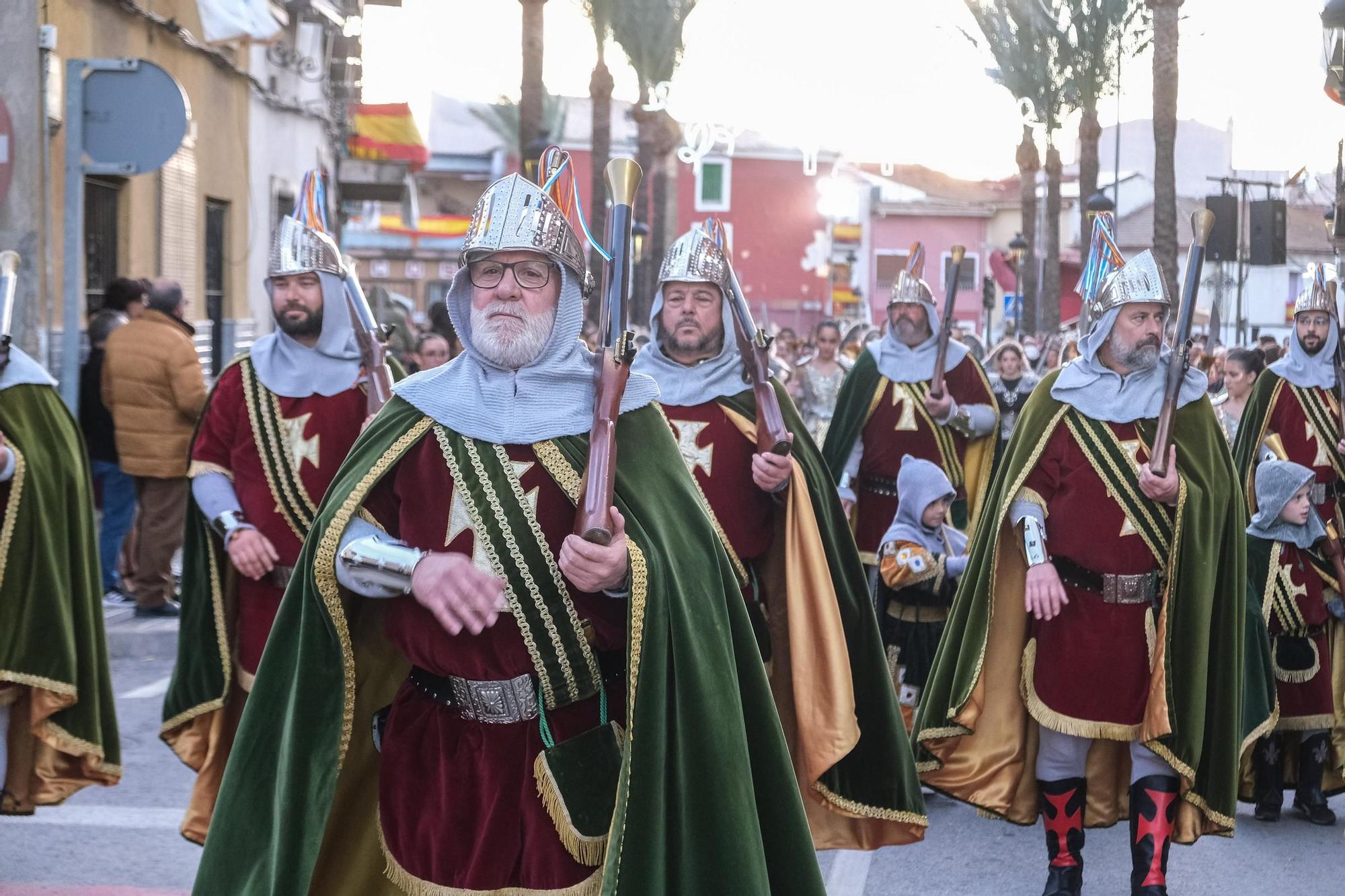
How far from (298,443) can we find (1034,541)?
235 cm

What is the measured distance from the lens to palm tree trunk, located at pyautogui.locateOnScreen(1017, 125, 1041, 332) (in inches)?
1318

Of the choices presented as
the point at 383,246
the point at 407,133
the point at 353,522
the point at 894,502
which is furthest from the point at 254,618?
the point at 383,246

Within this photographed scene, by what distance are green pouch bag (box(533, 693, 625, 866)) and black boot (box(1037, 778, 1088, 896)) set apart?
263 centimetres

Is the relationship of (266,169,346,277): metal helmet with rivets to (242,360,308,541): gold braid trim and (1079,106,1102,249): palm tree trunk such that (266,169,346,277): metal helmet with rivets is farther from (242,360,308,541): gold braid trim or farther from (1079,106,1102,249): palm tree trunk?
(1079,106,1102,249): palm tree trunk

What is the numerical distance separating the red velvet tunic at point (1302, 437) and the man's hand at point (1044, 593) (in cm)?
263

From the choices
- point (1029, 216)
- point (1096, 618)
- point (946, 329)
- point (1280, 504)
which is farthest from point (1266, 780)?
point (1029, 216)

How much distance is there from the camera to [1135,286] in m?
5.70

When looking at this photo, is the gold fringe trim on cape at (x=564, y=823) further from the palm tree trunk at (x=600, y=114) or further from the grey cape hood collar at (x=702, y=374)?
the palm tree trunk at (x=600, y=114)

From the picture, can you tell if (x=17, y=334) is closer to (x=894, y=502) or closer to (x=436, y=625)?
(x=894, y=502)

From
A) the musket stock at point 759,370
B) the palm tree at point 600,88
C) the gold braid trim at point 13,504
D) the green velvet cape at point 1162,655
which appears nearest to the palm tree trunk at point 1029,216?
the palm tree at point 600,88

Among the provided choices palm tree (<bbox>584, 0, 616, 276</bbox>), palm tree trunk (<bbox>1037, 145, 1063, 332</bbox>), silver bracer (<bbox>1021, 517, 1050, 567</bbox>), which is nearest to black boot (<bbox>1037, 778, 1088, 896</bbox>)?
silver bracer (<bbox>1021, 517, 1050, 567</bbox>)

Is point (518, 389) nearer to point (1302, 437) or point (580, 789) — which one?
point (580, 789)

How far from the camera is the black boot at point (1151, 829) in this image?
543cm

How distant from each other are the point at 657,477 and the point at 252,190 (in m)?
15.4
